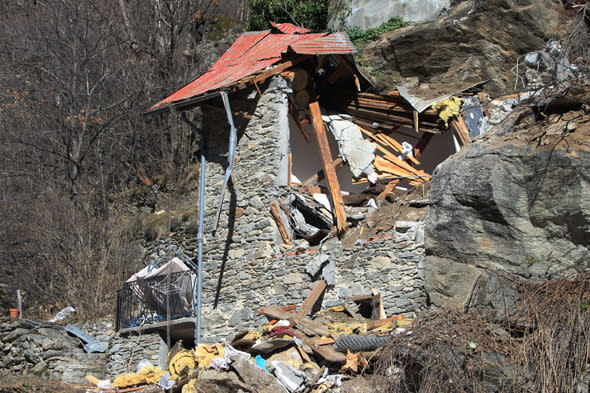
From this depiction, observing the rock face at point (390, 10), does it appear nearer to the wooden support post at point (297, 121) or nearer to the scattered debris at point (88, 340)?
the wooden support post at point (297, 121)

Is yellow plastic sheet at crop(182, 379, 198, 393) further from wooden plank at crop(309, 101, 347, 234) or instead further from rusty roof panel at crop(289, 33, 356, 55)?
rusty roof panel at crop(289, 33, 356, 55)

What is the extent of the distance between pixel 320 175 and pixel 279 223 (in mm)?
1447

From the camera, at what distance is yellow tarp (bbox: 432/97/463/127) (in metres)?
11.8

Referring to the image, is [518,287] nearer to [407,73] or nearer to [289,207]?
[289,207]

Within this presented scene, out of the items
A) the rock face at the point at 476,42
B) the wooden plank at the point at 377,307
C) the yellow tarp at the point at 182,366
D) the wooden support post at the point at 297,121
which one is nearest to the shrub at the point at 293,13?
the rock face at the point at 476,42

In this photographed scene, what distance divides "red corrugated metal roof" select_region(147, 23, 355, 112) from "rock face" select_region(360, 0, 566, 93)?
199 cm

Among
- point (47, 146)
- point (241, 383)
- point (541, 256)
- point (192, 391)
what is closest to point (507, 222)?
point (541, 256)

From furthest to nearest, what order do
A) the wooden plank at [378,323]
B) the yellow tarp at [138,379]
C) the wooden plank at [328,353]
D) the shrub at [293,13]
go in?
1. the shrub at [293,13]
2. the yellow tarp at [138,379]
3. the wooden plank at [378,323]
4. the wooden plank at [328,353]

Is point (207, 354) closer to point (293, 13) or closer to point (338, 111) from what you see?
point (338, 111)

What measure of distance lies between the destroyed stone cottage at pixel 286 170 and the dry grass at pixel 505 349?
2.70 meters

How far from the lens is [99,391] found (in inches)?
384

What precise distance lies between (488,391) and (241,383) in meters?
2.84

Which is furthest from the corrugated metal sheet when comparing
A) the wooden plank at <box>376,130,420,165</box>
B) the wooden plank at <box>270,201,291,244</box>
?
the wooden plank at <box>270,201,291,244</box>

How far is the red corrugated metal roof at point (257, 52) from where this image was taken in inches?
464
